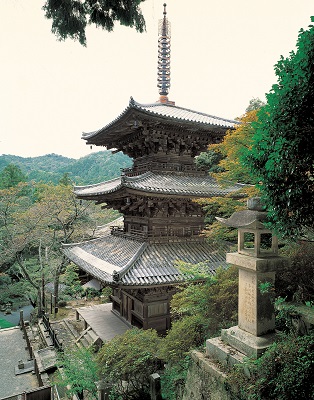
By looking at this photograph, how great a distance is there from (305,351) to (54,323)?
14751mm

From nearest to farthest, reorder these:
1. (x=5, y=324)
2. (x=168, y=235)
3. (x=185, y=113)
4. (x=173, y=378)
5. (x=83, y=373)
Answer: (x=173, y=378), (x=83, y=373), (x=168, y=235), (x=185, y=113), (x=5, y=324)

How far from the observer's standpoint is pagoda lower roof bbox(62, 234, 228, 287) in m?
8.27

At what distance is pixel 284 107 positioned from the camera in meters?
3.44

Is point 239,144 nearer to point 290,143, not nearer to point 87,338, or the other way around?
Result: point 290,143

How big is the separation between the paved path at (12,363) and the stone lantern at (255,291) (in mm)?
10402

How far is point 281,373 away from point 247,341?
2.85 feet

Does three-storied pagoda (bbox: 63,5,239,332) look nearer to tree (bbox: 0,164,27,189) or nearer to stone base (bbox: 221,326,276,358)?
stone base (bbox: 221,326,276,358)

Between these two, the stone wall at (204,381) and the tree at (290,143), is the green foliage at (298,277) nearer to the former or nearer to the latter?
the tree at (290,143)

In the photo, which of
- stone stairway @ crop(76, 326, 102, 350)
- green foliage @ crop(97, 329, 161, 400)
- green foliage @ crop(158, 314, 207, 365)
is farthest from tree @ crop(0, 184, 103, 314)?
green foliage @ crop(158, 314, 207, 365)

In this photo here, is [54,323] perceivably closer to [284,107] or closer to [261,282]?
[261,282]

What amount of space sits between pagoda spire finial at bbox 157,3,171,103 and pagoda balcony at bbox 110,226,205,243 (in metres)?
8.74

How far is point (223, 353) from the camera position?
4.74 m

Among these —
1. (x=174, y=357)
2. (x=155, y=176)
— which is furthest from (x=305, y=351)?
(x=155, y=176)

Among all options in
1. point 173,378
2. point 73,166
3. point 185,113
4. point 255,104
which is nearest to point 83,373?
point 173,378
